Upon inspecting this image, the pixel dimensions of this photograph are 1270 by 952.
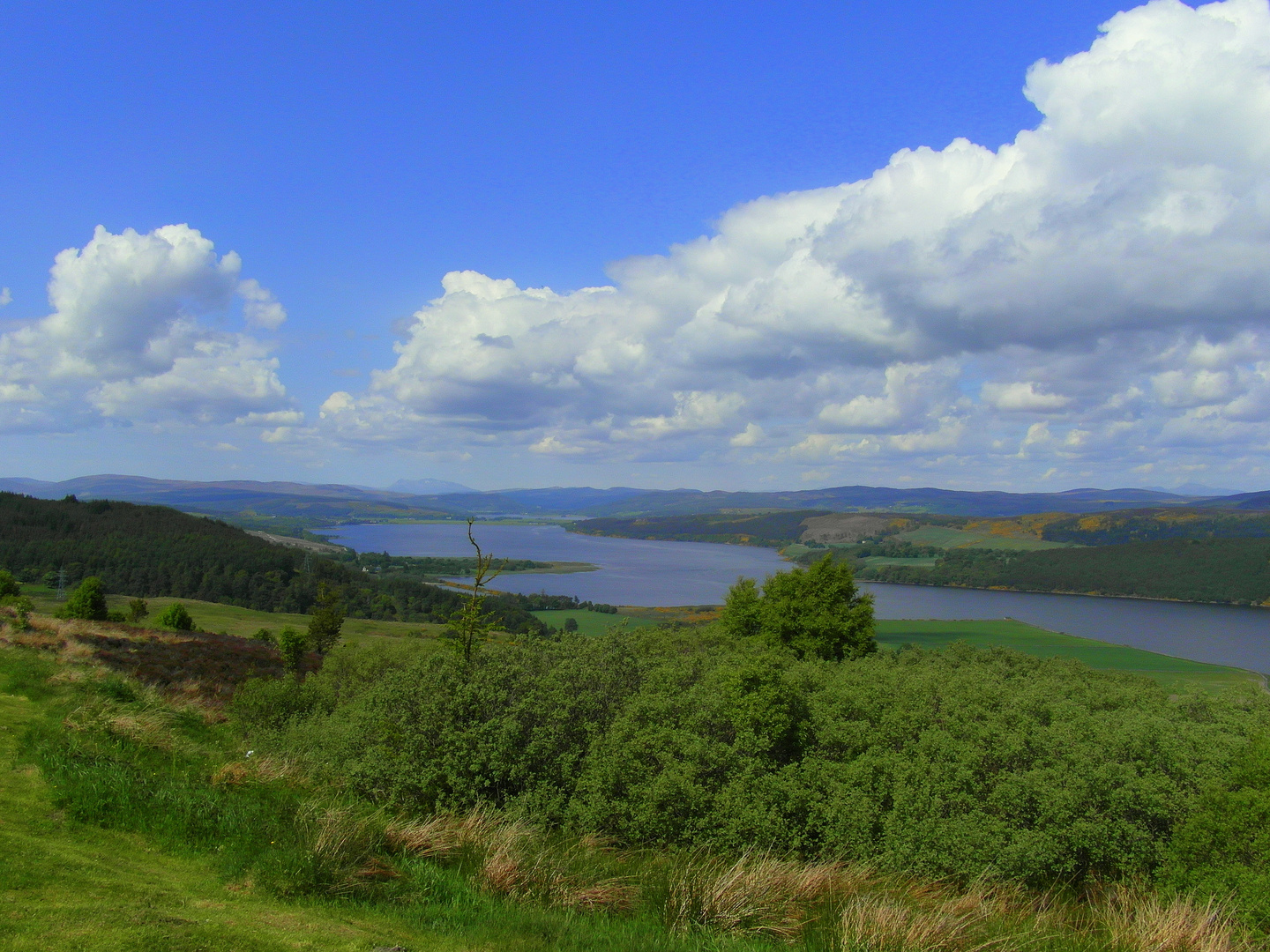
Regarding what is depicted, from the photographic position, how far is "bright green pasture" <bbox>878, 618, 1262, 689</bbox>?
6209cm

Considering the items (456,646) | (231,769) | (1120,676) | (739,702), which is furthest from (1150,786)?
(1120,676)

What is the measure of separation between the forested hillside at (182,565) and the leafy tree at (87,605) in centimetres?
4560

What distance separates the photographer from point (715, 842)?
10.9m

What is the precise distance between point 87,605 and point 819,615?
37.7 m

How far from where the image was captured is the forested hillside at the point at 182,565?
9175 centimetres

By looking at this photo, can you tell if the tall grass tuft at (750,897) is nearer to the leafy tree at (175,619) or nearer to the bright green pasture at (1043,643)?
the leafy tree at (175,619)

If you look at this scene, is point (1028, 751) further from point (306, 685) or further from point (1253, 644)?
point (1253, 644)

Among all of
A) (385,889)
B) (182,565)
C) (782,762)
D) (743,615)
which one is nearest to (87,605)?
(743,615)

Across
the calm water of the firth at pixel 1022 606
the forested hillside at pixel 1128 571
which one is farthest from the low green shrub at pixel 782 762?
the forested hillside at pixel 1128 571

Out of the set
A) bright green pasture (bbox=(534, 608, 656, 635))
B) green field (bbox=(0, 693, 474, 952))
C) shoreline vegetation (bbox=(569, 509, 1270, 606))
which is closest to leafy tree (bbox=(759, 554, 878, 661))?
green field (bbox=(0, 693, 474, 952))

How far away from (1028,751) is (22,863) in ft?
44.6

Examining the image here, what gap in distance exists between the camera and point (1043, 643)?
7694cm

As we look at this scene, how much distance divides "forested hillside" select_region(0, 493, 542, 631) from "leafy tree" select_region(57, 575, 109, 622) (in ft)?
150

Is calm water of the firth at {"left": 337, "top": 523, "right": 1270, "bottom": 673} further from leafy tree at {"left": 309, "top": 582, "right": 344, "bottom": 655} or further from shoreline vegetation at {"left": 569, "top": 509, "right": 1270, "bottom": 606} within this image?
leafy tree at {"left": 309, "top": 582, "right": 344, "bottom": 655}
